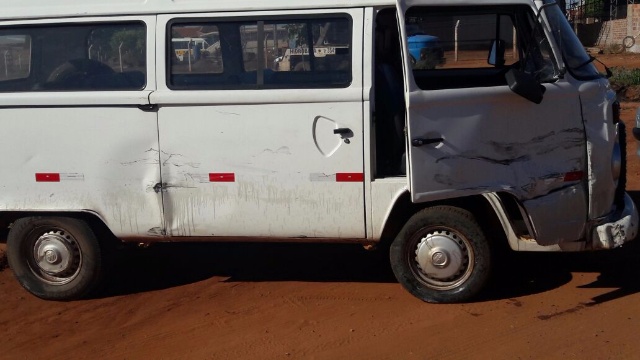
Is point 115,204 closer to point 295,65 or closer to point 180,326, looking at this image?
point 180,326

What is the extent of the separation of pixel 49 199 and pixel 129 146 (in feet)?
2.60

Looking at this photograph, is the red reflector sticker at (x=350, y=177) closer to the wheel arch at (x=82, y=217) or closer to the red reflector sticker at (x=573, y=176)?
the red reflector sticker at (x=573, y=176)

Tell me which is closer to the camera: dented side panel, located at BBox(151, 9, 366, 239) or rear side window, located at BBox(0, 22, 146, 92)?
dented side panel, located at BBox(151, 9, 366, 239)

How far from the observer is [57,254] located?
21.8 feet

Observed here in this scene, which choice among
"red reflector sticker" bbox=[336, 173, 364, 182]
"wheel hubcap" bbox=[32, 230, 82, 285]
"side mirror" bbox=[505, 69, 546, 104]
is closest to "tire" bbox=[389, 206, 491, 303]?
"red reflector sticker" bbox=[336, 173, 364, 182]

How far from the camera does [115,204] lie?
20.8ft

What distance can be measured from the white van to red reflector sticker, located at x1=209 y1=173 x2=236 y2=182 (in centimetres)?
1

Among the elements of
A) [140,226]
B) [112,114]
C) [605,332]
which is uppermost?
[112,114]

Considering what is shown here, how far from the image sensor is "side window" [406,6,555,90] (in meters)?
6.00

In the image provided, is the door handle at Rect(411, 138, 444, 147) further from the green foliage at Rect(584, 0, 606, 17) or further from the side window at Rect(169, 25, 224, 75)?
the green foliage at Rect(584, 0, 606, 17)

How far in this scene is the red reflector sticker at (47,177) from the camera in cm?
636

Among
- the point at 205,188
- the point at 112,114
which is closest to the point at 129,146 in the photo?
the point at 112,114

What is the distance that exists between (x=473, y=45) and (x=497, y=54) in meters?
0.23

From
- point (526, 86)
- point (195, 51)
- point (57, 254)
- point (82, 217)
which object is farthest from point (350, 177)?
point (57, 254)
